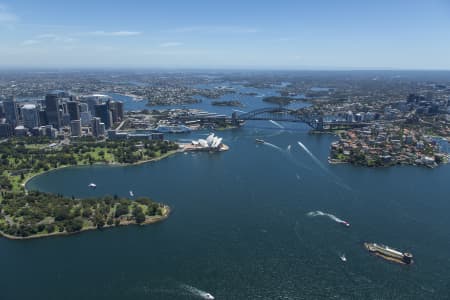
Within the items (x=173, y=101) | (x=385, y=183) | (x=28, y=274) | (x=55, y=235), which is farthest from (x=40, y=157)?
(x=173, y=101)

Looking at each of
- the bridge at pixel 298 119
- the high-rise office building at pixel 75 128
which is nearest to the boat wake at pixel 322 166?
the bridge at pixel 298 119

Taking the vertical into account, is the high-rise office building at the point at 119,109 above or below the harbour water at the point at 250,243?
above

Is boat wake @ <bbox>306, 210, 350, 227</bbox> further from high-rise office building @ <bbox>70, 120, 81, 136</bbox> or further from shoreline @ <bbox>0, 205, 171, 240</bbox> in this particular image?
high-rise office building @ <bbox>70, 120, 81, 136</bbox>

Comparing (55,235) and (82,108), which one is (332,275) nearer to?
(55,235)

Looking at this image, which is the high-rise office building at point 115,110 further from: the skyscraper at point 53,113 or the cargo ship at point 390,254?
the cargo ship at point 390,254

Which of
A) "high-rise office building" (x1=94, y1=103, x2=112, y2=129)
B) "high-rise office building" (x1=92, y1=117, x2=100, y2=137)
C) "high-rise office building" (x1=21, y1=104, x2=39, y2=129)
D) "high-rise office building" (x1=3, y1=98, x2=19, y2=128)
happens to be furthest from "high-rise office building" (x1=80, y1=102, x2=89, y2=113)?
"high-rise office building" (x1=92, y1=117, x2=100, y2=137)
